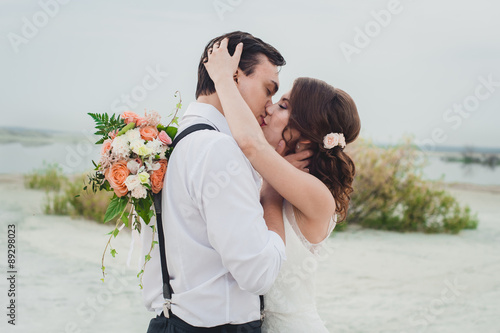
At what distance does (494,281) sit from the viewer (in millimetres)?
8609

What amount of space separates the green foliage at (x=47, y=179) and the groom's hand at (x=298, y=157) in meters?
10.4

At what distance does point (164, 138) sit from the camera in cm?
225

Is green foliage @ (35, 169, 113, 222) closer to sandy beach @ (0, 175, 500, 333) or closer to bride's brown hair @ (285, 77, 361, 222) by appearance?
sandy beach @ (0, 175, 500, 333)

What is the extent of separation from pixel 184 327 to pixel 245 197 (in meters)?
0.62

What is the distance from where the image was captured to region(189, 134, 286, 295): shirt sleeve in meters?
1.92

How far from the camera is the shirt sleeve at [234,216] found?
1919 millimetres

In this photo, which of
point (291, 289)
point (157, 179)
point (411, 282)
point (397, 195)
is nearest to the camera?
point (157, 179)

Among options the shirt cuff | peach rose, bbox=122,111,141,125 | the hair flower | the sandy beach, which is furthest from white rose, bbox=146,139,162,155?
the sandy beach

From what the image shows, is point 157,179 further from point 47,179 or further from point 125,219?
point 47,179

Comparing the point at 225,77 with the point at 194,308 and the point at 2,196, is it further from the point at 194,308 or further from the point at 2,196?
the point at 2,196

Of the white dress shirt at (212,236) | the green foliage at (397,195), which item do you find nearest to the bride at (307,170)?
the white dress shirt at (212,236)

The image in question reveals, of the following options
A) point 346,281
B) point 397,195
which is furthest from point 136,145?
point 397,195

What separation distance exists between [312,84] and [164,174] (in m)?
1.02

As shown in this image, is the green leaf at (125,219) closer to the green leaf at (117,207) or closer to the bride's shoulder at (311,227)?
the green leaf at (117,207)
